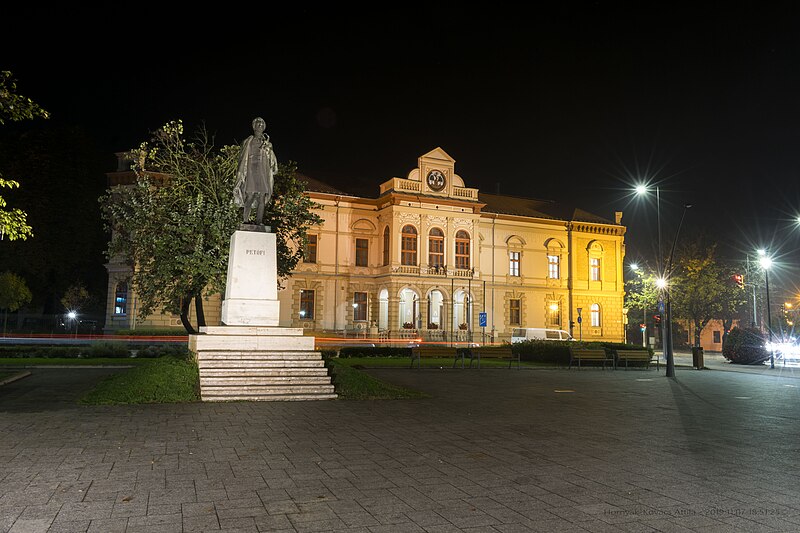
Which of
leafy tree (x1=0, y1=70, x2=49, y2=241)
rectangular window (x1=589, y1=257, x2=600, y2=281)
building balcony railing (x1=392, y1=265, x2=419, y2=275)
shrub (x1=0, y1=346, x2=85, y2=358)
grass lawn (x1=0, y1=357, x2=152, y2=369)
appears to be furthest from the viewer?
rectangular window (x1=589, y1=257, x2=600, y2=281)

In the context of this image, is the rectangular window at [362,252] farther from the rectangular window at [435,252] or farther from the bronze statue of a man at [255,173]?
the bronze statue of a man at [255,173]

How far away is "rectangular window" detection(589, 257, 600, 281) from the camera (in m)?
56.7

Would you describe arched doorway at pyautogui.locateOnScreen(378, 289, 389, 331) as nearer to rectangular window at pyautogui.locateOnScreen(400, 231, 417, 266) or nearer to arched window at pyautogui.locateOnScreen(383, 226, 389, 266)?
arched window at pyautogui.locateOnScreen(383, 226, 389, 266)

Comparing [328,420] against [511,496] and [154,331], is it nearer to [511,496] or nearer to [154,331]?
[511,496]

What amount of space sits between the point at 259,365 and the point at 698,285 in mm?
49328

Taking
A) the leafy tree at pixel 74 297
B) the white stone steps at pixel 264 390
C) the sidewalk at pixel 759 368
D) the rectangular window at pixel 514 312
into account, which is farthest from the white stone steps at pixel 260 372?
the rectangular window at pixel 514 312

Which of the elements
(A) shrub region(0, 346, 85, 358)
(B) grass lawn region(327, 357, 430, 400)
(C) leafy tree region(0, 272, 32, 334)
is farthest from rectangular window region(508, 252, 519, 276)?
(B) grass lawn region(327, 357, 430, 400)

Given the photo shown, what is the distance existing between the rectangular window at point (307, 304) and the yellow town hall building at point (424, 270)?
77mm

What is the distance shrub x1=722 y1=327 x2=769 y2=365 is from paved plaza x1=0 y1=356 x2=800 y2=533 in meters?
24.2

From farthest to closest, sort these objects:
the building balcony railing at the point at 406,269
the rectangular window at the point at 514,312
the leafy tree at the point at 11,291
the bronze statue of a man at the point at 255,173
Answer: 1. the rectangular window at the point at 514,312
2. the building balcony railing at the point at 406,269
3. the leafy tree at the point at 11,291
4. the bronze statue of a man at the point at 255,173

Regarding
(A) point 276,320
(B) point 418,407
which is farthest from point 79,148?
(B) point 418,407

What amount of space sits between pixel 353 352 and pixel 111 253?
37.0ft

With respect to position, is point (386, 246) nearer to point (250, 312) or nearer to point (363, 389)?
point (250, 312)

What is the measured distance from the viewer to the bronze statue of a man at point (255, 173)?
1714 centimetres
